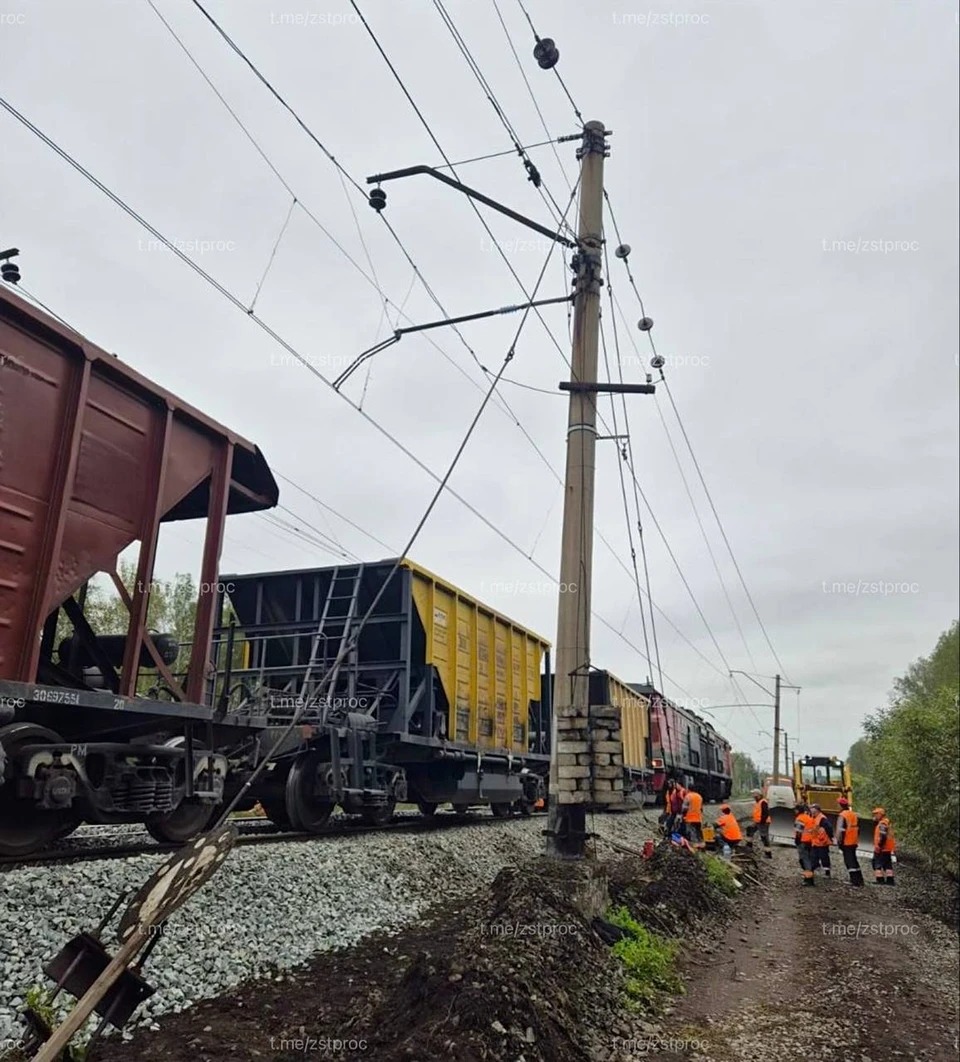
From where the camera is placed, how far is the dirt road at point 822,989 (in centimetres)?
539

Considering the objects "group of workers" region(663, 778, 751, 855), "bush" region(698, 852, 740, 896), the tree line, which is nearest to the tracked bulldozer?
the tree line

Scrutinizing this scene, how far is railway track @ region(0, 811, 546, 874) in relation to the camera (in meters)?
6.37

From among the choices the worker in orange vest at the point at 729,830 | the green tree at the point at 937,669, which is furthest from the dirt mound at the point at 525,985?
the green tree at the point at 937,669

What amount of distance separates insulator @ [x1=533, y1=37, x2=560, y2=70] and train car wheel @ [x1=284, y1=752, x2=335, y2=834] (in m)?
7.62

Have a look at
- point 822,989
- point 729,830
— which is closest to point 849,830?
point 729,830

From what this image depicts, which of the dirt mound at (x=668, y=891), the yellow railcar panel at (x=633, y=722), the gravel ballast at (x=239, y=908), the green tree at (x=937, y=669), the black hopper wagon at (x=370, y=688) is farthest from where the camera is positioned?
the green tree at (x=937, y=669)

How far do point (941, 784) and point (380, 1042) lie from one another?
1246 centimetres

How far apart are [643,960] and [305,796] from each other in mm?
4306

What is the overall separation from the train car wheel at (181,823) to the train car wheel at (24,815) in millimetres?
849

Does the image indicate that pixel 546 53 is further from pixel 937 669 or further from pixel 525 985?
pixel 937 669

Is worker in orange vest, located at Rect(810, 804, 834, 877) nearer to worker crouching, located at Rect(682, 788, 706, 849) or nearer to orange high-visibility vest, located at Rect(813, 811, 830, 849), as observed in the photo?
orange high-visibility vest, located at Rect(813, 811, 830, 849)

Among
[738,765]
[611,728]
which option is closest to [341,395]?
[611,728]

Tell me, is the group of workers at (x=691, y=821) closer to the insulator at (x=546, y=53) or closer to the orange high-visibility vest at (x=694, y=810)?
the orange high-visibility vest at (x=694, y=810)

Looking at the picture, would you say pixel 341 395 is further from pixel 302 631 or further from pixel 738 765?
pixel 738 765
